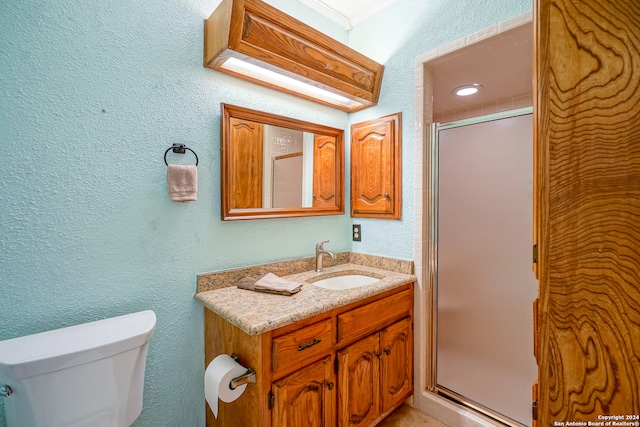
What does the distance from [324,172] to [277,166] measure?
0.39m

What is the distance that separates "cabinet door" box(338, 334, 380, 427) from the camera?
133 cm

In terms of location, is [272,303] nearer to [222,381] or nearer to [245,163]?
[222,381]

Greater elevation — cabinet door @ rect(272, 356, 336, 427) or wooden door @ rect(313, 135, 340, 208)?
wooden door @ rect(313, 135, 340, 208)

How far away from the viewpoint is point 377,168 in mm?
1913

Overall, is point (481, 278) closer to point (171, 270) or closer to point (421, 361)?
point (421, 361)

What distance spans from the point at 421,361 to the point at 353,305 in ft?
2.42

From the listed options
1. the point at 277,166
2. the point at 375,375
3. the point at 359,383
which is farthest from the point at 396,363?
the point at 277,166

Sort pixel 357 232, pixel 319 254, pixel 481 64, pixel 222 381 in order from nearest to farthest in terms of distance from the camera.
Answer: pixel 222 381 < pixel 481 64 < pixel 319 254 < pixel 357 232

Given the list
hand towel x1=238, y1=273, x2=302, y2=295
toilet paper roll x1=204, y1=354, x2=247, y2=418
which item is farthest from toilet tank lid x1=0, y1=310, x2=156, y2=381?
hand towel x1=238, y1=273, x2=302, y2=295

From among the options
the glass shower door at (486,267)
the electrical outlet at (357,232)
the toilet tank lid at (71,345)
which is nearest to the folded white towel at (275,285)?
the toilet tank lid at (71,345)

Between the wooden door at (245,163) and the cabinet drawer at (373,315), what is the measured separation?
0.80 m

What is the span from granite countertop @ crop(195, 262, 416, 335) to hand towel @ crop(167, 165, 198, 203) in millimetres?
491

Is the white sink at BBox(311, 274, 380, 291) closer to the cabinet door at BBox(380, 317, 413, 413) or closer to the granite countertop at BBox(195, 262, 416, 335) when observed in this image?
the granite countertop at BBox(195, 262, 416, 335)

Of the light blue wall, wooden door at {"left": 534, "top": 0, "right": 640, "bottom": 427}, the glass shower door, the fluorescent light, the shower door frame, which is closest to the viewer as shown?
wooden door at {"left": 534, "top": 0, "right": 640, "bottom": 427}
